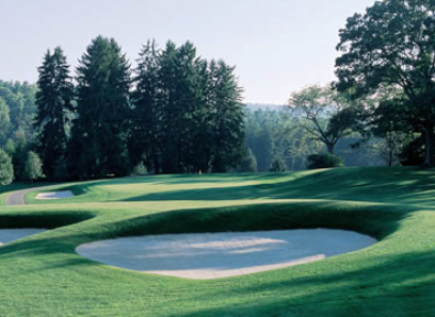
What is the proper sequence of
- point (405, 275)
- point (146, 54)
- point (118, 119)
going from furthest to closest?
point (146, 54) < point (118, 119) < point (405, 275)

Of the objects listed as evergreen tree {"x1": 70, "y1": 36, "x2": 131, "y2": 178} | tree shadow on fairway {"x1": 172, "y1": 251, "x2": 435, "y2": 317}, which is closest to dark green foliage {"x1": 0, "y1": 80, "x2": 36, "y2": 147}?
evergreen tree {"x1": 70, "y1": 36, "x2": 131, "y2": 178}

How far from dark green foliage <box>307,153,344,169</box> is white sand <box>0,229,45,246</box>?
34.0m

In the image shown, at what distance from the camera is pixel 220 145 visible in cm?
6544

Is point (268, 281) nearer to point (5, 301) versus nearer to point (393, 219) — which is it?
point (5, 301)

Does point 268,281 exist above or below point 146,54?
below

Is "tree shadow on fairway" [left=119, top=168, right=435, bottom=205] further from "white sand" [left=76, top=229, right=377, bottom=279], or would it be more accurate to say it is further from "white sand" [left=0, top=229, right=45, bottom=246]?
"white sand" [left=76, top=229, right=377, bottom=279]

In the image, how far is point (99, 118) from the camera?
60031 millimetres

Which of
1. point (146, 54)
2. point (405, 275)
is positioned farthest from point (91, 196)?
point (146, 54)

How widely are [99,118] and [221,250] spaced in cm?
5121

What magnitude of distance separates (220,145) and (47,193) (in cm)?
3224

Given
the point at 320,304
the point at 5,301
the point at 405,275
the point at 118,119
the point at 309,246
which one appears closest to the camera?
the point at 320,304

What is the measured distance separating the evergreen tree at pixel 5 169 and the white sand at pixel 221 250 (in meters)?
60.1

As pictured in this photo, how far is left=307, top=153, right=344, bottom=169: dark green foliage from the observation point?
147 ft

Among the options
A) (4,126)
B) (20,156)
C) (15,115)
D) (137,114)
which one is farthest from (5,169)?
(15,115)
